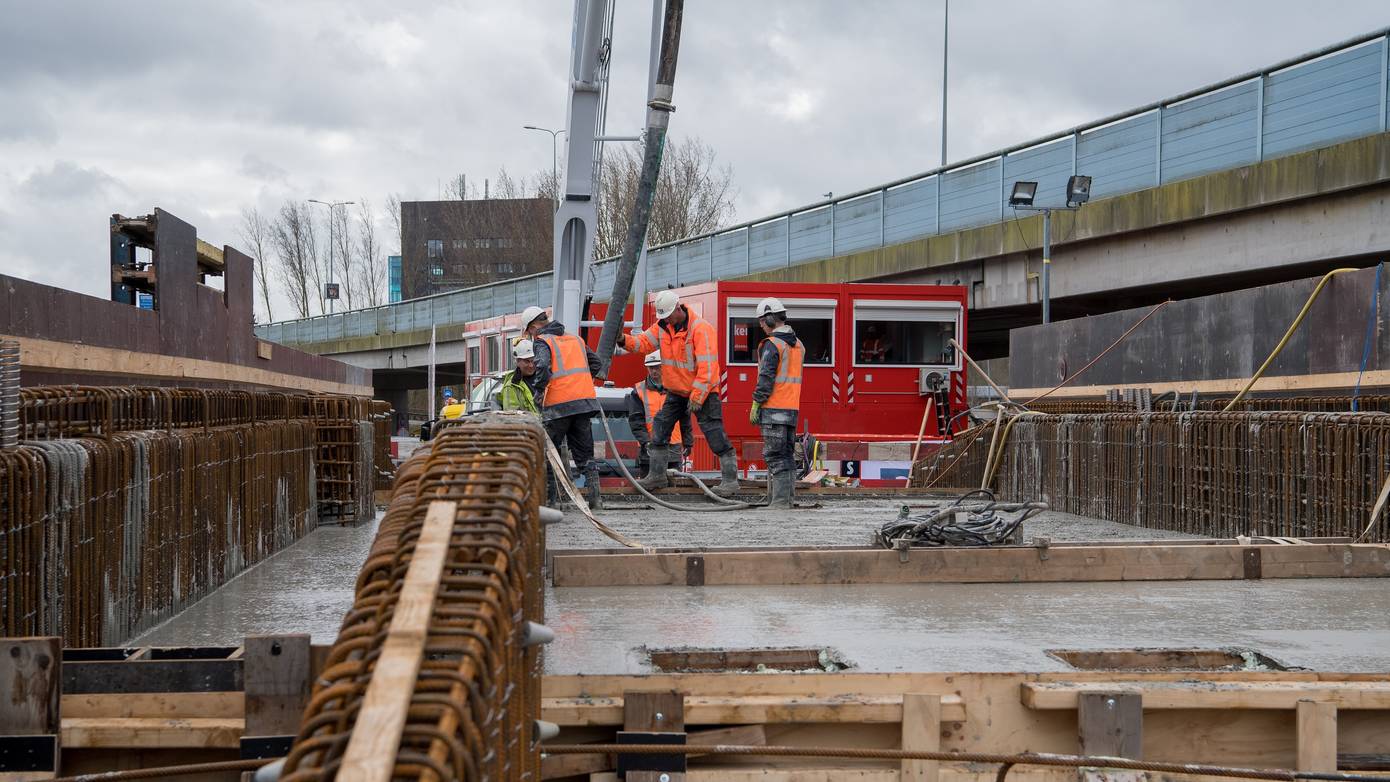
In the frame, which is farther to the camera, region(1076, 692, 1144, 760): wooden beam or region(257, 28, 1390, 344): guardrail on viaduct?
region(257, 28, 1390, 344): guardrail on viaduct

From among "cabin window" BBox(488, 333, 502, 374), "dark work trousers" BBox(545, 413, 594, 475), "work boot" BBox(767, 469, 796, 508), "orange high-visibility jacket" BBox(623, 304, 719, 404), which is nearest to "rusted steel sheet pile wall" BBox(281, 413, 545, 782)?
"dark work trousers" BBox(545, 413, 594, 475)

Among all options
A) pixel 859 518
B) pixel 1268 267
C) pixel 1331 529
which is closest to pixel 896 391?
pixel 1268 267

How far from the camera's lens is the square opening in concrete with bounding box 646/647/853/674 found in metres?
5.39

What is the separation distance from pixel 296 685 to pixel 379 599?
5.48 ft

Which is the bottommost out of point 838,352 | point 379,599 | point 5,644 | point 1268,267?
point 5,644

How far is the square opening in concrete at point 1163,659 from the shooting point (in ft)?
17.8

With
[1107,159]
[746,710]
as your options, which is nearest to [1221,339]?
[1107,159]

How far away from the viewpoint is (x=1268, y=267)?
726 inches

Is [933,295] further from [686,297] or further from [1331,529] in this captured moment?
[1331,529]

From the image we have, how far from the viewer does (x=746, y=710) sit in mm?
4609

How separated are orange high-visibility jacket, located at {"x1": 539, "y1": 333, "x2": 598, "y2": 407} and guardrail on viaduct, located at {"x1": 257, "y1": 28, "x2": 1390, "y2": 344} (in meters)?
10.4

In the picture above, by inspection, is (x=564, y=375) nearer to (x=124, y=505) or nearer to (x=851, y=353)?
(x=124, y=505)

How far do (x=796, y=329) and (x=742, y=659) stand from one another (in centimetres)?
1235

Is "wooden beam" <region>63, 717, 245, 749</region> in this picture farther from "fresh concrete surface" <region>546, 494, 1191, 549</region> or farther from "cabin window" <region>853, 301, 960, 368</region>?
"cabin window" <region>853, 301, 960, 368</region>
